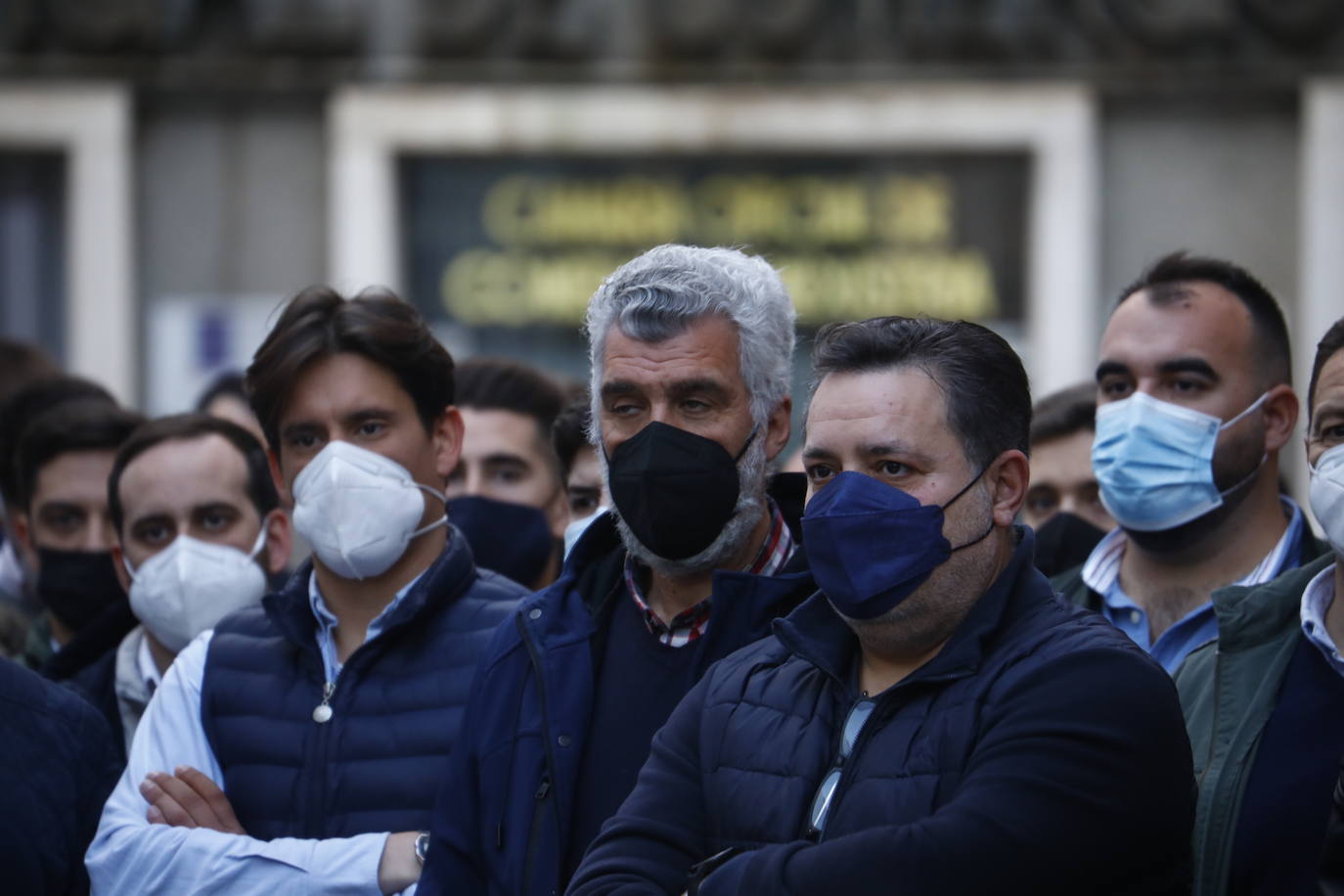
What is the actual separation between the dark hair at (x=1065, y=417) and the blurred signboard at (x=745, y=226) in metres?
5.14

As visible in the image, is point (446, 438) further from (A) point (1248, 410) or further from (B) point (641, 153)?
(B) point (641, 153)

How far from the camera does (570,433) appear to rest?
457cm

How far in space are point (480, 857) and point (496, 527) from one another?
187cm

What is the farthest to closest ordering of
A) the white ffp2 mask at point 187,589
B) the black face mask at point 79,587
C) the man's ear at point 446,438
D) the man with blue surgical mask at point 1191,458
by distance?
1. the black face mask at point 79,587
2. the white ffp2 mask at point 187,589
3. the man with blue surgical mask at point 1191,458
4. the man's ear at point 446,438

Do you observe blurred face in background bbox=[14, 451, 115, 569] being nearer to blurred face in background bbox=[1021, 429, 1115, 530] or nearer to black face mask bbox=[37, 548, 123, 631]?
black face mask bbox=[37, 548, 123, 631]

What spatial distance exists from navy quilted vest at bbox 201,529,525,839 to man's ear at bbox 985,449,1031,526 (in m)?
1.30

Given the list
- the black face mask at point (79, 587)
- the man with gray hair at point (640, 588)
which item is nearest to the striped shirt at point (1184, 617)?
the man with gray hair at point (640, 588)

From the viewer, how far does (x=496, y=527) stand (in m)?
5.01

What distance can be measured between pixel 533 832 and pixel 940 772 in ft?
3.04

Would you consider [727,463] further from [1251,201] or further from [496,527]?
[1251,201]

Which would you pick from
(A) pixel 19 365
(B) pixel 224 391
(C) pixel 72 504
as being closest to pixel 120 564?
(C) pixel 72 504

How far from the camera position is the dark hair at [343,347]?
3.91 metres

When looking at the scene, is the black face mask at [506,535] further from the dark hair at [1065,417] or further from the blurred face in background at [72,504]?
the dark hair at [1065,417]

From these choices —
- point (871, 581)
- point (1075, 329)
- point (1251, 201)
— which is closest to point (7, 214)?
point (1075, 329)
